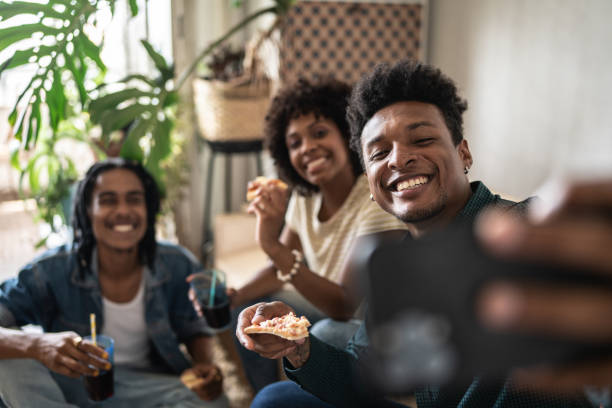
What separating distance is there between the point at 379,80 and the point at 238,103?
1.65 metres

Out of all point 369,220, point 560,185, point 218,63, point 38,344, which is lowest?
point 38,344

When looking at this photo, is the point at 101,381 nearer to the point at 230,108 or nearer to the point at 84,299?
the point at 84,299

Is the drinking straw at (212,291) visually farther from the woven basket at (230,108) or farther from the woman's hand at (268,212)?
the woven basket at (230,108)

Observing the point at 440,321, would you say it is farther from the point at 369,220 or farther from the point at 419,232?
the point at 369,220

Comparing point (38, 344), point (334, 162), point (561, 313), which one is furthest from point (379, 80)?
point (38, 344)

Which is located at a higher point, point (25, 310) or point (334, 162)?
point (334, 162)

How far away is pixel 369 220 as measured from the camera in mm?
1346

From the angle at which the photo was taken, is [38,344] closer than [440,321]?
No

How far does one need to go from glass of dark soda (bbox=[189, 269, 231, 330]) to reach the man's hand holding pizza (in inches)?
20.3

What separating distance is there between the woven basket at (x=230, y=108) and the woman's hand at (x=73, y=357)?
1.47m

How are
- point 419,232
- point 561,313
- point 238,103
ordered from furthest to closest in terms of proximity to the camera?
point 238,103 → point 419,232 → point 561,313

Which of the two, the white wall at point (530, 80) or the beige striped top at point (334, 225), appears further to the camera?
the white wall at point (530, 80)

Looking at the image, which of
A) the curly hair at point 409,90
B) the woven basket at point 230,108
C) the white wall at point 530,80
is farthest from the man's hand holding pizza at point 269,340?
the woven basket at point 230,108

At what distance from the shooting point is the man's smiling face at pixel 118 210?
5.16 ft
